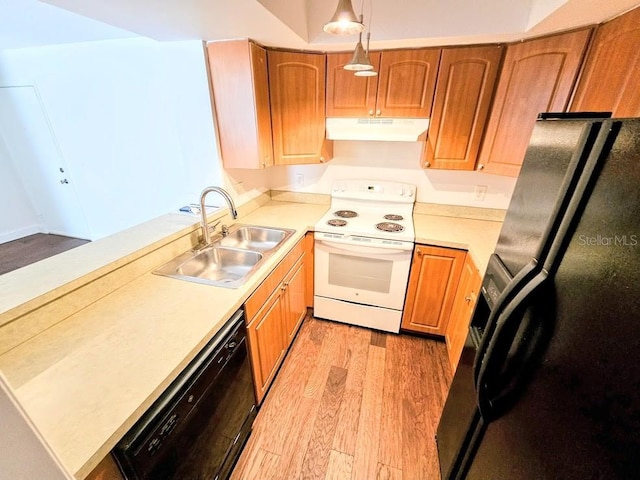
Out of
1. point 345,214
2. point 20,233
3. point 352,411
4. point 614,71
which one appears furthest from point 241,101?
point 20,233

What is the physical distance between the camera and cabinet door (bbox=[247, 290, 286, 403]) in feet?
4.66

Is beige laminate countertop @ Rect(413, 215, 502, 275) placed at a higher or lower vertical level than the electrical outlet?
lower

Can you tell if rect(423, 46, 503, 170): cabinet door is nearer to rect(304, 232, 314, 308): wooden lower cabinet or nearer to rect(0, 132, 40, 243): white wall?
rect(304, 232, 314, 308): wooden lower cabinet

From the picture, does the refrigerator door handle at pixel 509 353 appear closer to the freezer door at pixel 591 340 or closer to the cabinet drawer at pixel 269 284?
the freezer door at pixel 591 340

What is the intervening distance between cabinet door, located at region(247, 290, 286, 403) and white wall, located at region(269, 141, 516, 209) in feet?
4.25

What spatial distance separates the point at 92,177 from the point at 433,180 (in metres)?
3.80

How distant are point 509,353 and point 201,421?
1.10 meters

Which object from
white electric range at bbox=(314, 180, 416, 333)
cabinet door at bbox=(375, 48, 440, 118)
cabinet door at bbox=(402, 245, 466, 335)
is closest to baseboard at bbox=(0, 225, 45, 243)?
white electric range at bbox=(314, 180, 416, 333)

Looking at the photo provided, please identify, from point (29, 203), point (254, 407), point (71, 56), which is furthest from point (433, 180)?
point (29, 203)

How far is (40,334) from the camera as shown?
3.21ft

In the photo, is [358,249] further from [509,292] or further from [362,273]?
[509,292]

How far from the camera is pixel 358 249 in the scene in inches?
76.3

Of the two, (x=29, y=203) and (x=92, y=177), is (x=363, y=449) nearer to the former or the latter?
(x=92, y=177)

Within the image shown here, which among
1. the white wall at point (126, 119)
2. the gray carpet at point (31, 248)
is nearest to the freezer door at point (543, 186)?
the white wall at point (126, 119)
